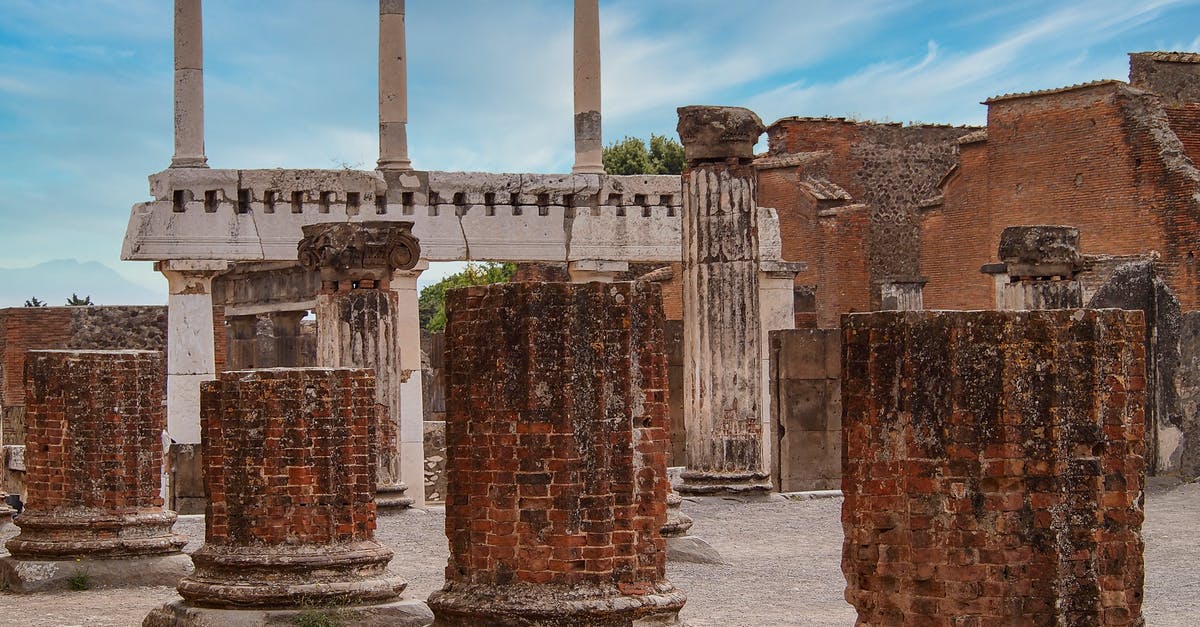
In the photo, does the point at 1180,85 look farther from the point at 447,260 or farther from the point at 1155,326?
the point at 447,260

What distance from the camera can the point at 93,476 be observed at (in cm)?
1286

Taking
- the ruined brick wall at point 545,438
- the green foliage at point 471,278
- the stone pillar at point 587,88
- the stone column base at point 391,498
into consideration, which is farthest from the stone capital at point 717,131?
the green foliage at point 471,278

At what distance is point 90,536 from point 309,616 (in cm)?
368

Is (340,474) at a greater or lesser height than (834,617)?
greater

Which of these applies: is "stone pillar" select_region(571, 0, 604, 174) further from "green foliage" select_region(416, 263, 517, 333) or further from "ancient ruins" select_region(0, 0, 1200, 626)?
"green foliage" select_region(416, 263, 517, 333)

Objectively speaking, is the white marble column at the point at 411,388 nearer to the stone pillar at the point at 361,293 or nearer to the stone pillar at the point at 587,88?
the stone pillar at the point at 361,293

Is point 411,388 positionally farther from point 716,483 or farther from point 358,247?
point 716,483

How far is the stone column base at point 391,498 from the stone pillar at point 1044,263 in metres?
6.62

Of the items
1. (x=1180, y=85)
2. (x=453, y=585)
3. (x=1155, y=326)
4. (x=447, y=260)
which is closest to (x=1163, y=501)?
(x=1155, y=326)

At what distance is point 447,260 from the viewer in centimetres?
1945

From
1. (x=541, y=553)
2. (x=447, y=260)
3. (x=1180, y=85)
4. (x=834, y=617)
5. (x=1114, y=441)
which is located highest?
(x=1180, y=85)

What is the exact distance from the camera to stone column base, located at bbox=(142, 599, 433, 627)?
977cm

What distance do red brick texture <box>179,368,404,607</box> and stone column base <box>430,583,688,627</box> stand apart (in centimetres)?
238

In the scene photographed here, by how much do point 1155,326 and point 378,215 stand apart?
834 centimetres
